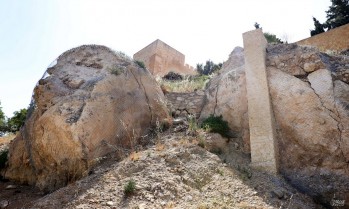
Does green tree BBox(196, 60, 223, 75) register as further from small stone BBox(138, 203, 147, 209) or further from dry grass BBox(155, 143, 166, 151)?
small stone BBox(138, 203, 147, 209)

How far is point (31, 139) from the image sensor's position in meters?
6.68

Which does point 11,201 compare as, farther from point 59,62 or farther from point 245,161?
point 245,161

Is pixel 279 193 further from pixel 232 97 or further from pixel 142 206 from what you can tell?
pixel 232 97

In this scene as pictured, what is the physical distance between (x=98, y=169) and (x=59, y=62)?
10.6 feet

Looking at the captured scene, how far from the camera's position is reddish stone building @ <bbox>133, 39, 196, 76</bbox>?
48.0 feet

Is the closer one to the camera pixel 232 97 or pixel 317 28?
pixel 232 97

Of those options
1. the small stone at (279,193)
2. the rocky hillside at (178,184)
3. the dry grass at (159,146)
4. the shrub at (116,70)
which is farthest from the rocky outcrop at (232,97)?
the shrub at (116,70)

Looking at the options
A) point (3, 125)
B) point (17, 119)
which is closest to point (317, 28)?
point (17, 119)

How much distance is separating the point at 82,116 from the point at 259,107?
11.5ft

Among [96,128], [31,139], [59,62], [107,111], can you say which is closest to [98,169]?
[96,128]

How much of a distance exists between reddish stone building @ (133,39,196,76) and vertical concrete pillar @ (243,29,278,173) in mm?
7407

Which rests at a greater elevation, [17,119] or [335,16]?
[335,16]

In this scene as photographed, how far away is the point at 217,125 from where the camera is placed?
7125mm

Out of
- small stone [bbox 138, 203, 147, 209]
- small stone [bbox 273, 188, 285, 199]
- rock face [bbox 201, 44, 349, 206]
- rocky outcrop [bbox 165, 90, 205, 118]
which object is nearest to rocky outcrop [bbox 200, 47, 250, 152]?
rock face [bbox 201, 44, 349, 206]
